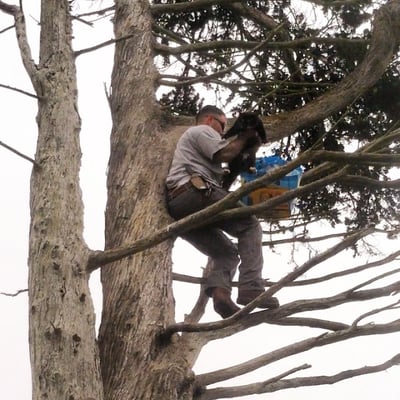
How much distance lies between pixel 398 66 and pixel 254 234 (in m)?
2.99

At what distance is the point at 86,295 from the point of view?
12.4ft

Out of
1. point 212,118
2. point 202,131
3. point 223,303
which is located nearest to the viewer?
point 223,303

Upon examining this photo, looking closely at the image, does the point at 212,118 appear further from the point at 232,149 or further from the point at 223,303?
the point at 223,303

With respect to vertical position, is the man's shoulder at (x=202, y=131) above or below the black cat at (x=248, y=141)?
above

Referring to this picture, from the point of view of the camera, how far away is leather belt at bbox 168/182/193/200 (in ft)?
15.2

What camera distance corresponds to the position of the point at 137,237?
180 inches

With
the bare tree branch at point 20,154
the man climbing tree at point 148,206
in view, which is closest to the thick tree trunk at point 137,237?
the man climbing tree at point 148,206

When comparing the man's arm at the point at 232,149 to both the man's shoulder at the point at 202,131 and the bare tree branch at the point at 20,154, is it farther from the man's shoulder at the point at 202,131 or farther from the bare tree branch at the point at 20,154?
A: the bare tree branch at the point at 20,154

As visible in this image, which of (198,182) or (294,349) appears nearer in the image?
(294,349)

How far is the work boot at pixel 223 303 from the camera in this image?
440cm

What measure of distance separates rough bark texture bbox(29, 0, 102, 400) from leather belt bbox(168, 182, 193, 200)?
0.64 m

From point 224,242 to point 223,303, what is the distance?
43 cm

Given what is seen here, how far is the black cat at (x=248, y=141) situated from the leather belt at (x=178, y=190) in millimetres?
320

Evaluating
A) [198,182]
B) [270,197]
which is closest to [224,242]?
[198,182]
